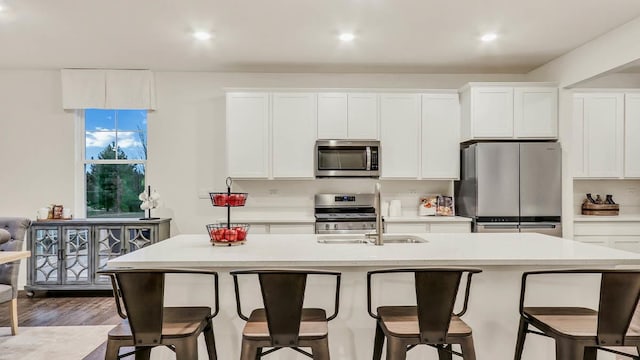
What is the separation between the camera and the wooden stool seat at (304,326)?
1.64m

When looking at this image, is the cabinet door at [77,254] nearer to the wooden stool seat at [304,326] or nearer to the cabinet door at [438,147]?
the wooden stool seat at [304,326]

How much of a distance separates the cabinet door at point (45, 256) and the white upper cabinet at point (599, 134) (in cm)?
580

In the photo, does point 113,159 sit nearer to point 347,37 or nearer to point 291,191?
point 291,191

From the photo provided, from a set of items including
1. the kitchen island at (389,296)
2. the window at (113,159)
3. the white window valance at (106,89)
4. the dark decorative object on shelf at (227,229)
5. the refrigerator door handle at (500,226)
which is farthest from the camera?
the window at (113,159)

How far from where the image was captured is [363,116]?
14.5ft

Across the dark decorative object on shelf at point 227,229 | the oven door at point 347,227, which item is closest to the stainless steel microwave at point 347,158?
the oven door at point 347,227

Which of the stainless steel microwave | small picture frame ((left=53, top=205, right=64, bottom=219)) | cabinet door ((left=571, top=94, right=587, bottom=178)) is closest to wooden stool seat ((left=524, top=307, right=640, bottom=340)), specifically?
the stainless steel microwave

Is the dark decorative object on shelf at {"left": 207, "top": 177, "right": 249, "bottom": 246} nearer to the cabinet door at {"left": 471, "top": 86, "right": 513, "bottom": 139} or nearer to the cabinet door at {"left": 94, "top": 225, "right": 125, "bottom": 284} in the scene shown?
the cabinet door at {"left": 94, "top": 225, "right": 125, "bottom": 284}

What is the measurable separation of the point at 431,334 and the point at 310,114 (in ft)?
10.3

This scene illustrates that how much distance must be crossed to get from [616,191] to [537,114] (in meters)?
1.63

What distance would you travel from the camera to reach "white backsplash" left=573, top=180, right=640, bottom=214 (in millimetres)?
4762

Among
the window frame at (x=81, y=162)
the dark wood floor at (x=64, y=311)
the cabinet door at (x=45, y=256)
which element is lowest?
the dark wood floor at (x=64, y=311)

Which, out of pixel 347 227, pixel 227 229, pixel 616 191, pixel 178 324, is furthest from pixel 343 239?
pixel 616 191

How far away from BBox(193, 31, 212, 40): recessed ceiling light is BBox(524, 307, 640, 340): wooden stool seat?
327 cm
